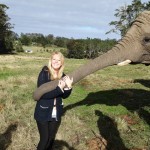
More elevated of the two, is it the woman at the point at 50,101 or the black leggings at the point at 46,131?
the woman at the point at 50,101

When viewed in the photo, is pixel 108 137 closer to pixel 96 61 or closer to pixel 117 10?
pixel 96 61

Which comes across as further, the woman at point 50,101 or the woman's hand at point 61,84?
the woman at point 50,101

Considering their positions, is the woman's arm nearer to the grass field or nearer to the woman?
the woman

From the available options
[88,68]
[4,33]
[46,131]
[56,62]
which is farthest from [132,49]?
[4,33]

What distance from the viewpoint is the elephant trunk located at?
19.9 ft

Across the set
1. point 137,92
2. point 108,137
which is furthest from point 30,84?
point 108,137

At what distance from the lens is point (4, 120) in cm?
1005

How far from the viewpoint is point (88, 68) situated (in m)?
6.24

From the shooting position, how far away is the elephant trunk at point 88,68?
239 inches

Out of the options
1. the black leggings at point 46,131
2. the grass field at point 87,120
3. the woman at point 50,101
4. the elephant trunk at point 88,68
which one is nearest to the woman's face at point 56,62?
the woman at point 50,101

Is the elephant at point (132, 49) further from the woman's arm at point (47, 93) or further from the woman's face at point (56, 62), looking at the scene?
the woman's face at point (56, 62)

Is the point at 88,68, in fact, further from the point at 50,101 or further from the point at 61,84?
the point at 50,101

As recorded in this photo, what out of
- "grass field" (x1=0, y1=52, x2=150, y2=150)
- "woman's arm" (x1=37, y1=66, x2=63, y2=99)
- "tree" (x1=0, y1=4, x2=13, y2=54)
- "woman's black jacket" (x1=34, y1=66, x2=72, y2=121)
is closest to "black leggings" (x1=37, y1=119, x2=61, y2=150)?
"woman's black jacket" (x1=34, y1=66, x2=72, y2=121)

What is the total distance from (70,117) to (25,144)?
96.3 inches
